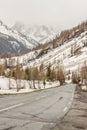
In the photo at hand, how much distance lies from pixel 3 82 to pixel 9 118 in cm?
12792

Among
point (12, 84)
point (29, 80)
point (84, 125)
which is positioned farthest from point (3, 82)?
point (84, 125)

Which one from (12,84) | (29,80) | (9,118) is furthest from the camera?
(29,80)

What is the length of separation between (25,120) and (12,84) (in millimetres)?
139810

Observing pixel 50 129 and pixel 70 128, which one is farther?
pixel 70 128

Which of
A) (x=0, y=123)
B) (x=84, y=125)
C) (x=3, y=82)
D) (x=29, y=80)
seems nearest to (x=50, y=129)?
(x=0, y=123)

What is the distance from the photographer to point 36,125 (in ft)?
47.9

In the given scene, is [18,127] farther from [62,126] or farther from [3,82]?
[3,82]

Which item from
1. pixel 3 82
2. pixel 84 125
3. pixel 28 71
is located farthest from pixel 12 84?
pixel 84 125

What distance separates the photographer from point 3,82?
143m

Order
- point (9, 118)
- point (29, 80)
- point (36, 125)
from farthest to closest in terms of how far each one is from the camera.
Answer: point (29, 80), point (9, 118), point (36, 125)

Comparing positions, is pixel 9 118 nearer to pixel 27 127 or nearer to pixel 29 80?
pixel 27 127

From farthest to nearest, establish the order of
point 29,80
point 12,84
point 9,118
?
point 29,80 → point 12,84 → point 9,118

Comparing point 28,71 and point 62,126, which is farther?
point 28,71

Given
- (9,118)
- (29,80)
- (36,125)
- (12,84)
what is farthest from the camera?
(29,80)
